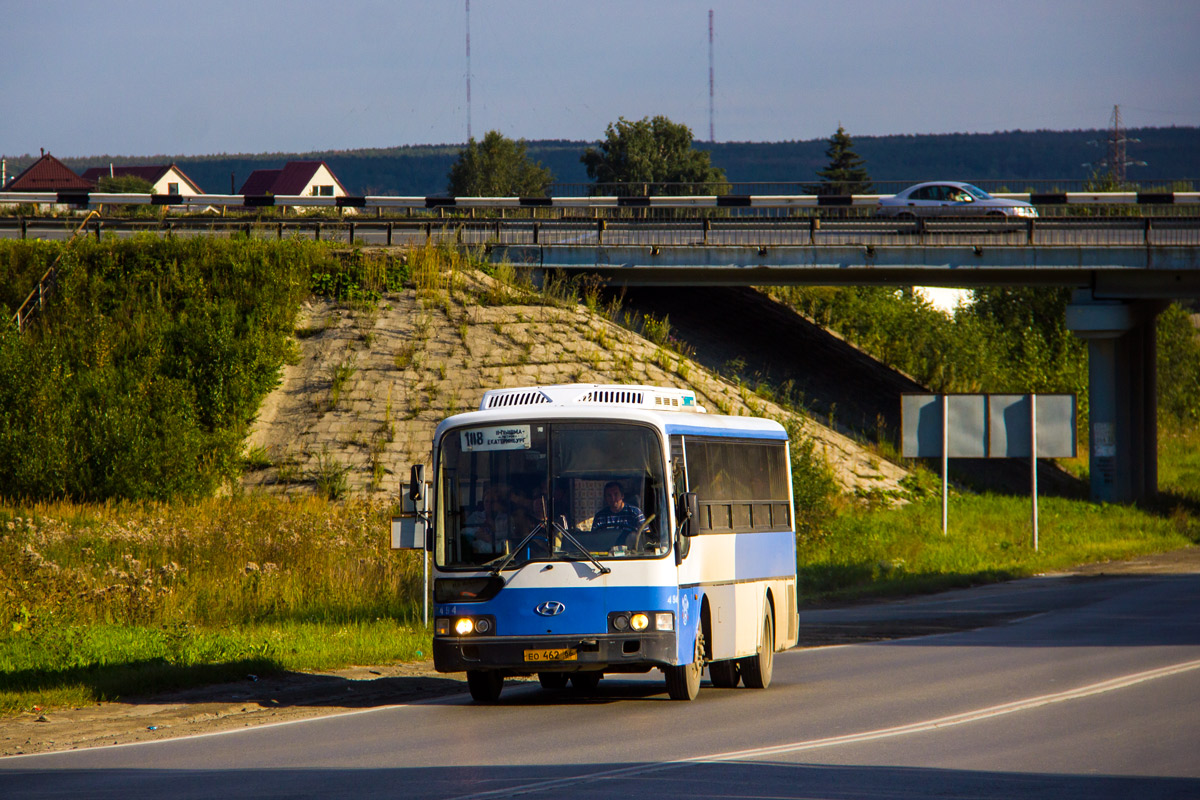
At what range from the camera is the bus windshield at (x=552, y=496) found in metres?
12.3

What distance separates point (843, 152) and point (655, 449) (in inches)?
4186

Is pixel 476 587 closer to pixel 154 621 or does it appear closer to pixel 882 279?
pixel 154 621

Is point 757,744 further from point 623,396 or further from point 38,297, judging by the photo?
point 38,297

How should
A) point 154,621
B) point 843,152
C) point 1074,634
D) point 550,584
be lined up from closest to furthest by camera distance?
point 550,584
point 154,621
point 1074,634
point 843,152

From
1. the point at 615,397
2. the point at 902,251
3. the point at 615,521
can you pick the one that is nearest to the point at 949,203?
the point at 902,251

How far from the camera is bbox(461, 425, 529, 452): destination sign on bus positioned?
494 inches

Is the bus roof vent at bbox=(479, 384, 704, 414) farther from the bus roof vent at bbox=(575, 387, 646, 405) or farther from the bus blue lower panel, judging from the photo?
the bus blue lower panel

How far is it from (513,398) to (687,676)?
322 centimetres

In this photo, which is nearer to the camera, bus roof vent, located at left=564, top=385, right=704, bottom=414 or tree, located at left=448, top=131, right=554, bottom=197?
bus roof vent, located at left=564, top=385, right=704, bottom=414

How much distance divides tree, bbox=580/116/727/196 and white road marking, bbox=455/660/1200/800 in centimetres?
9554

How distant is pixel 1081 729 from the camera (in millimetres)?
10852

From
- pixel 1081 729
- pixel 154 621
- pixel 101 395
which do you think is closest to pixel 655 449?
pixel 1081 729

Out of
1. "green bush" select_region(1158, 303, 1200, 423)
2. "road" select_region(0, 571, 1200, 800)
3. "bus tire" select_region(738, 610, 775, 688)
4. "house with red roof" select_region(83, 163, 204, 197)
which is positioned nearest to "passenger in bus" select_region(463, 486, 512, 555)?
"road" select_region(0, 571, 1200, 800)

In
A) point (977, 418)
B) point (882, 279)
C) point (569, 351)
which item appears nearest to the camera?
point (977, 418)
